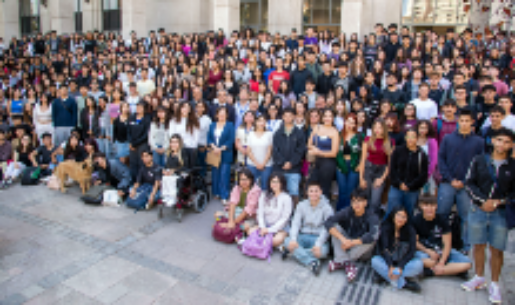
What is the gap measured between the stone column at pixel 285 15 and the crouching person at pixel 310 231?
15.4 m

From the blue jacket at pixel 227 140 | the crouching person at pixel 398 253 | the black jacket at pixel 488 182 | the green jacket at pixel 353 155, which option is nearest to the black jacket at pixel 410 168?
the crouching person at pixel 398 253

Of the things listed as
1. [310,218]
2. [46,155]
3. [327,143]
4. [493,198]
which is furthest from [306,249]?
[46,155]

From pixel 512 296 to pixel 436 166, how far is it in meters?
2.21

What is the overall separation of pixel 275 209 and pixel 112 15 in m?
22.4

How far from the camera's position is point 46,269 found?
576 centimetres

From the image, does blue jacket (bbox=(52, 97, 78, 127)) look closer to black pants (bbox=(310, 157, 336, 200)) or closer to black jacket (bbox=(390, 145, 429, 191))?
black pants (bbox=(310, 157, 336, 200))

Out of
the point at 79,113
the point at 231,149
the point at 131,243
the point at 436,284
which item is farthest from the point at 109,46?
the point at 436,284

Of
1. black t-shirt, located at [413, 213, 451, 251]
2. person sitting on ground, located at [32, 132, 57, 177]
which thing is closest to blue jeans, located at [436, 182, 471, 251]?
black t-shirt, located at [413, 213, 451, 251]

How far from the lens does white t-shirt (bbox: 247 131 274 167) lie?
769 centimetres

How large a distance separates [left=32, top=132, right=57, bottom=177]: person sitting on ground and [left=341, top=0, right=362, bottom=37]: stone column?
11110mm

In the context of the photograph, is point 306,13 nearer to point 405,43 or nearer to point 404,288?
point 405,43

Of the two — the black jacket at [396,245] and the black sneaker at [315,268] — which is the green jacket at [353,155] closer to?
the black jacket at [396,245]

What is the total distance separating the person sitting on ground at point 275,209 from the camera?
6.32 m

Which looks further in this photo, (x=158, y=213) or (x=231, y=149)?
(x=231, y=149)
